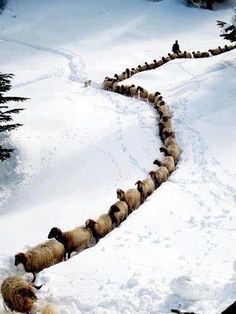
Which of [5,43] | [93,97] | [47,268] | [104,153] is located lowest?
[47,268]

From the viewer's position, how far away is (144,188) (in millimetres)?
13867

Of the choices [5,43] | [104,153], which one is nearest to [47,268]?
[104,153]

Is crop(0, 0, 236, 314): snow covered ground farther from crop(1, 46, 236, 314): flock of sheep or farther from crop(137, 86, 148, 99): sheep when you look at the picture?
crop(137, 86, 148, 99): sheep

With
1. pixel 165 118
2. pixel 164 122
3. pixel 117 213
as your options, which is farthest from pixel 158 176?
pixel 165 118

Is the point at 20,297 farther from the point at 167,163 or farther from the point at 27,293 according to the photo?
the point at 167,163

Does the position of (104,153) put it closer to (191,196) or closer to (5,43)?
(191,196)

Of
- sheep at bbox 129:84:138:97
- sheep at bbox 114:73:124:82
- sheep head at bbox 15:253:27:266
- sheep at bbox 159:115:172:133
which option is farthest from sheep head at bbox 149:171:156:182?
sheep at bbox 114:73:124:82

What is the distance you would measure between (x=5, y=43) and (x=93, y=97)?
2009 centimetres

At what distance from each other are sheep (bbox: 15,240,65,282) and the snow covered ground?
18.5 inches

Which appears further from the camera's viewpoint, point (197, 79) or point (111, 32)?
point (111, 32)

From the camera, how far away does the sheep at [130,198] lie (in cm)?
1316

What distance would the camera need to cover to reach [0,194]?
14938 mm

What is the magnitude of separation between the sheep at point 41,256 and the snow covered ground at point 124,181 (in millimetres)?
469

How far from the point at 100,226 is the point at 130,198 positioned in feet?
6.04
